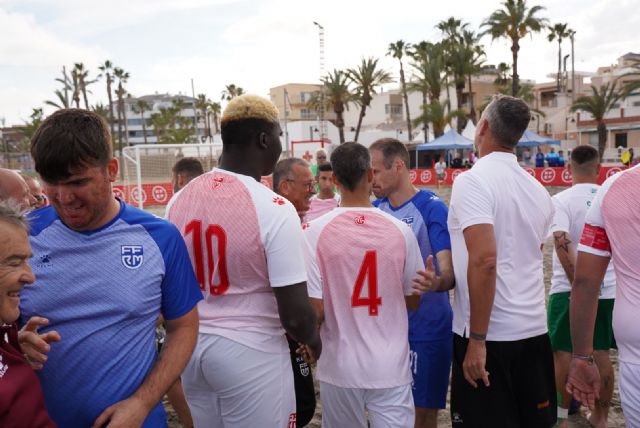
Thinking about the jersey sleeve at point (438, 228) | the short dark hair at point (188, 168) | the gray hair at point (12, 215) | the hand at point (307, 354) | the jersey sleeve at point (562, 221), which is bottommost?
the hand at point (307, 354)

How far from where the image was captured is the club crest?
187 cm

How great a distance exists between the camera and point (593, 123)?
47.8m

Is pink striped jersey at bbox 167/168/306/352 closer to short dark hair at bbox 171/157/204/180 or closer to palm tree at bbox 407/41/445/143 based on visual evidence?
short dark hair at bbox 171/157/204/180

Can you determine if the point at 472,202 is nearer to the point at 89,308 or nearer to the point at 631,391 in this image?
the point at 631,391

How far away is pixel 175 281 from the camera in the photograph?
6.43 feet

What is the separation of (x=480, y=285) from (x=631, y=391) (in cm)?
79

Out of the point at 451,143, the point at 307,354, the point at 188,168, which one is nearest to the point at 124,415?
the point at 307,354

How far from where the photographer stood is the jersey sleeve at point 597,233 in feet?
7.91

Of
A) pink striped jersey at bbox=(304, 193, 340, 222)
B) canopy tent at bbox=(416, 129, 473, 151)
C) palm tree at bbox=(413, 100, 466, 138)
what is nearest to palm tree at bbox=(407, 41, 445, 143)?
palm tree at bbox=(413, 100, 466, 138)

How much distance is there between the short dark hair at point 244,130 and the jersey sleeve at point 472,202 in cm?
111

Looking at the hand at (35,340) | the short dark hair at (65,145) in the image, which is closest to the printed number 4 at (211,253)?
the short dark hair at (65,145)

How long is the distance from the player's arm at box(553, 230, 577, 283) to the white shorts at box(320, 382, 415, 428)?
2131 mm

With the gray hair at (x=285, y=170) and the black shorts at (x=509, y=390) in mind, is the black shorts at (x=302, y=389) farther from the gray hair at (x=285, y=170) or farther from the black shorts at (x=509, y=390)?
the gray hair at (x=285, y=170)

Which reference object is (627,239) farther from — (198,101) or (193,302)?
(198,101)
